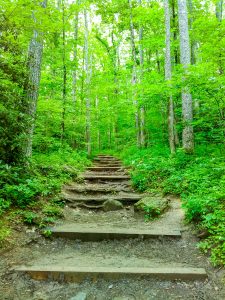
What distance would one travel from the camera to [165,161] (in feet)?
25.5

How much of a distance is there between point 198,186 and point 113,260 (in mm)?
2876

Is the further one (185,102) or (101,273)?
(185,102)

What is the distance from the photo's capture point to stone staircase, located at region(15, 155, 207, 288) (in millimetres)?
2947

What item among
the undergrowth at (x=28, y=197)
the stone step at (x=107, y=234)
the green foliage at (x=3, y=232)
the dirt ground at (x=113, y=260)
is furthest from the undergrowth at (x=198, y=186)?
the green foliage at (x=3, y=232)

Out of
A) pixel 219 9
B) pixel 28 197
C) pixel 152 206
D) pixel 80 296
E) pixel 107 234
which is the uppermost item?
pixel 219 9

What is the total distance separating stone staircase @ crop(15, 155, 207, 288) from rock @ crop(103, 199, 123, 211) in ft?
0.43

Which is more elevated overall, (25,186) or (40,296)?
(25,186)

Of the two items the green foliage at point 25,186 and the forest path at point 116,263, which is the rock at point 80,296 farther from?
the green foliage at point 25,186

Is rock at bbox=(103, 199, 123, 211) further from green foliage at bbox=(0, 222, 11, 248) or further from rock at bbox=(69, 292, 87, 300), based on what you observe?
rock at bbox=(69, 292, 87, 300)

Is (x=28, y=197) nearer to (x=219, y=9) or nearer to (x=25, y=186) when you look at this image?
(x=25, y=186)

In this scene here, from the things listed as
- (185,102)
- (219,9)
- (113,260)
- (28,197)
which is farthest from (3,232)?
(219,9)

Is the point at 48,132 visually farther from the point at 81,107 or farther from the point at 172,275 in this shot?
the point at 172,275

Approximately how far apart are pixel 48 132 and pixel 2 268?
313 inches

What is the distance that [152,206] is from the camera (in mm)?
5090
